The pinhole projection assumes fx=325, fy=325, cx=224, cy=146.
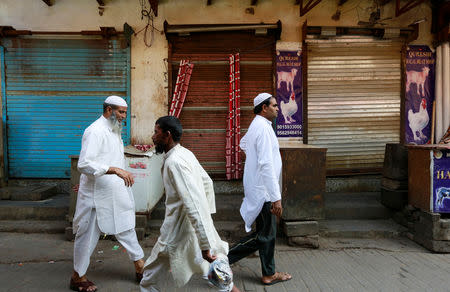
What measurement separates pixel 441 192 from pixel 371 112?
8.65 ft

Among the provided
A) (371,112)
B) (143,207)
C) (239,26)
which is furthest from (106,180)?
(371,112)

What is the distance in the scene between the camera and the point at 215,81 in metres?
6.46

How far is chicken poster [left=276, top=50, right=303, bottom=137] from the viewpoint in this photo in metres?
6.50

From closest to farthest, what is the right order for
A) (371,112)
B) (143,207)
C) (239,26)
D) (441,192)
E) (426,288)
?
(426,288) → (441,192) → (143,207) → (239,26) → (371,112)

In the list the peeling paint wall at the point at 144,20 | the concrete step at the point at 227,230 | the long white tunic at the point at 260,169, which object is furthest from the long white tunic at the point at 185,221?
the peeling paint wall at the point at 144,20

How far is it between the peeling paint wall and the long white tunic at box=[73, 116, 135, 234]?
302 cm

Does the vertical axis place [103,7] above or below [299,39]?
above

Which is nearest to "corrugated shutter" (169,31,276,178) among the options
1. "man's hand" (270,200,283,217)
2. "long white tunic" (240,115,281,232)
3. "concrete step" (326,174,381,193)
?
"concrete step" (326,174,381,193)

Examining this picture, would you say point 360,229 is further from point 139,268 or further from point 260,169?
point 139,268

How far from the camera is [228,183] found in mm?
6473

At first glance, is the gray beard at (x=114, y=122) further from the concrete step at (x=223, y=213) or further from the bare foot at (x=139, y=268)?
the concrete step at (x=223, y=213)

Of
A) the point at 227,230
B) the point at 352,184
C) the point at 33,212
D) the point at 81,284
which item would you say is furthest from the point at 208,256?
the point at 352,184

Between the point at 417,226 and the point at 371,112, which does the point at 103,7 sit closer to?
the point at 371,112

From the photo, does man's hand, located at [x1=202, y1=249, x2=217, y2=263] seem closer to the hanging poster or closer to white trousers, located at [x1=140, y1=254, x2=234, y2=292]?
white trousers, located at [x1=140, y1=254, x2=234, y2=292]
